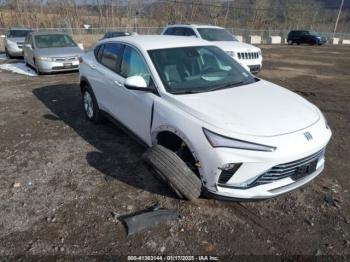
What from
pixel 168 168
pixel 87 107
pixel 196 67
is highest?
Result: pixel 196 67

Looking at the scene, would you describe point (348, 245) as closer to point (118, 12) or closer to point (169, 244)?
point (169, 244)

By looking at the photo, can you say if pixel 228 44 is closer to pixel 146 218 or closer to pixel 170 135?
pixel 170 135

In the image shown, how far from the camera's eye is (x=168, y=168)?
122 inches

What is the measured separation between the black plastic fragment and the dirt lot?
7 centimetres

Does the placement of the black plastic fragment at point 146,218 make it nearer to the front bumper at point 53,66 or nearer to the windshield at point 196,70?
the windshield at point 196,70

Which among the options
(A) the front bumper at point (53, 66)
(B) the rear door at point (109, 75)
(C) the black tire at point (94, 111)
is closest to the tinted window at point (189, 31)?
(A) the front bumper at point (53, 66)

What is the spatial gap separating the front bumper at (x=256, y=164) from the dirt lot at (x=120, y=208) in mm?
393

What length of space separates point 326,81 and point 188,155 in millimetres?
9348

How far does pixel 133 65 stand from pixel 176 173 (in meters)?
1.79

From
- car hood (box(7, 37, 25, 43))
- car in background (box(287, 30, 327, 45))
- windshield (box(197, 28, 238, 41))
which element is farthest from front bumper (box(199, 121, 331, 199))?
car in background (box(287, 30, 327, 45))

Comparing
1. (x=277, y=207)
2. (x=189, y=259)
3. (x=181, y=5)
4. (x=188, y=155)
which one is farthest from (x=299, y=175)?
(x=181, y=5)

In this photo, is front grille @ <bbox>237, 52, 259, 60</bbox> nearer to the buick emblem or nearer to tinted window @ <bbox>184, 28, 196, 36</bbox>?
tinted window @ <bbox>184, 28, 196, 36</bbox>

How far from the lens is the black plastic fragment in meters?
3.02

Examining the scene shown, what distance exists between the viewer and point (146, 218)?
10.3ft
